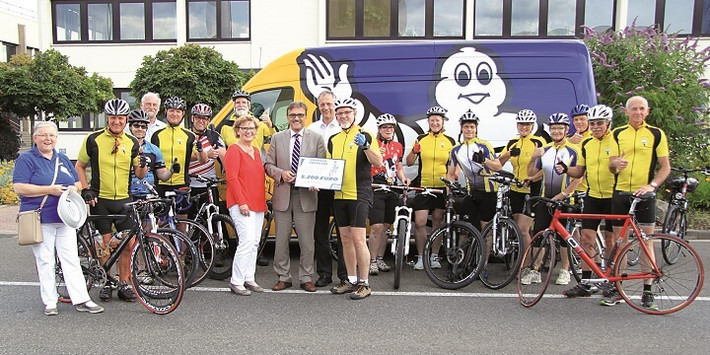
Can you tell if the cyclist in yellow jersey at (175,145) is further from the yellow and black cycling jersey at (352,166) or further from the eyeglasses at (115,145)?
the yellow and black cycling jersey at (352,166)

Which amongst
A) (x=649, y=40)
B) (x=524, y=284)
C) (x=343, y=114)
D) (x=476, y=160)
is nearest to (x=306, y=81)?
(x=343, y=114)

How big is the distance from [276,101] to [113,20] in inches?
754

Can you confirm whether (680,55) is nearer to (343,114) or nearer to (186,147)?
(343,114)

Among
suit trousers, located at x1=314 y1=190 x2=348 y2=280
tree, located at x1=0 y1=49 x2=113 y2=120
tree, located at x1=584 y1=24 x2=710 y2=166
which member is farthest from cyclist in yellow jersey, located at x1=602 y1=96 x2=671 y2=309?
tree, located at x1=0 y1=49 x2=113 y2=120

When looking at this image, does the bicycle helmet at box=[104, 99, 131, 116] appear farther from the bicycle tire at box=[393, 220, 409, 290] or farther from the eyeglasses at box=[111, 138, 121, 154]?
the bicycle tire at box=[393, 220, 409, 290]

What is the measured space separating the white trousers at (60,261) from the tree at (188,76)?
466 inches

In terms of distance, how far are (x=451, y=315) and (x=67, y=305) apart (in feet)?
12.6

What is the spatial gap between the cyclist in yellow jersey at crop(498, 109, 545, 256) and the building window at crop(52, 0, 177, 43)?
774 inches

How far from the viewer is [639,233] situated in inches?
197

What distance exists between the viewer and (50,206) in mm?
4879

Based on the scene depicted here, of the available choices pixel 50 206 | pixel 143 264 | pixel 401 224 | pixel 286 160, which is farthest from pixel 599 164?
pixel 50 206

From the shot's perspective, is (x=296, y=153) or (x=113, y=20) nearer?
(x=296, y=153)

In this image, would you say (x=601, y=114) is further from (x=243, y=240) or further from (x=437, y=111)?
(x=243, y=240)

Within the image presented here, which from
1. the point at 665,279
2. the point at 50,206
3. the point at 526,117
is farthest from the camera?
the point at 526,117
